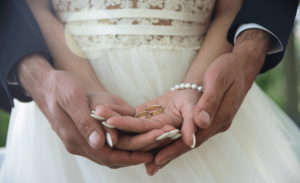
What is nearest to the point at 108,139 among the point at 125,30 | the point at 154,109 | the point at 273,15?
the point at 154,109

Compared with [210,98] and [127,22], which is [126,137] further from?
[127,22]

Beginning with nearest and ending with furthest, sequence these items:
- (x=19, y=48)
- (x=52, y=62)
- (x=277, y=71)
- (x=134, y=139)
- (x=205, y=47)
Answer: (x=134, y=139)
(x=19, y=48)
(x=52, y=62)
(x=205, y=47)
(x=277, y=71)

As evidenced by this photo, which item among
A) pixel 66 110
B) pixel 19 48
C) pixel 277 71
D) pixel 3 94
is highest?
pixel 19 48

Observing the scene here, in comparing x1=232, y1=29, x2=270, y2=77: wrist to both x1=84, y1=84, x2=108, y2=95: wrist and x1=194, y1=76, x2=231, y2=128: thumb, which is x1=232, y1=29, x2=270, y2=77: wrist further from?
x1=84, y1=84, x2=108, y2=95: wrist

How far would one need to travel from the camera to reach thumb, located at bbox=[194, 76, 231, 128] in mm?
629

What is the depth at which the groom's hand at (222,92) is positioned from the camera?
652mm

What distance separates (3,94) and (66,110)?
0.69m

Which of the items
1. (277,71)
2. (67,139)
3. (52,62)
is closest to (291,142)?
(67,139)

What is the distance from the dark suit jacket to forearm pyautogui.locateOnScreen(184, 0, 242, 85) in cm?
10

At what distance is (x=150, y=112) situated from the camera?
0.81 metres

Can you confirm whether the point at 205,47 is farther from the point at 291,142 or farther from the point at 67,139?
the point at 67,139

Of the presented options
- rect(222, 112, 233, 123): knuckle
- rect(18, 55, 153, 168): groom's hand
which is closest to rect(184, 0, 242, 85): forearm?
rect(222, 112, 233, 123): knuckle

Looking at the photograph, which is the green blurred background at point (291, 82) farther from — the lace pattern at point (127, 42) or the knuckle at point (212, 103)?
the knuckle at point (212, 103)

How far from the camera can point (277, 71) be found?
5.19 m
